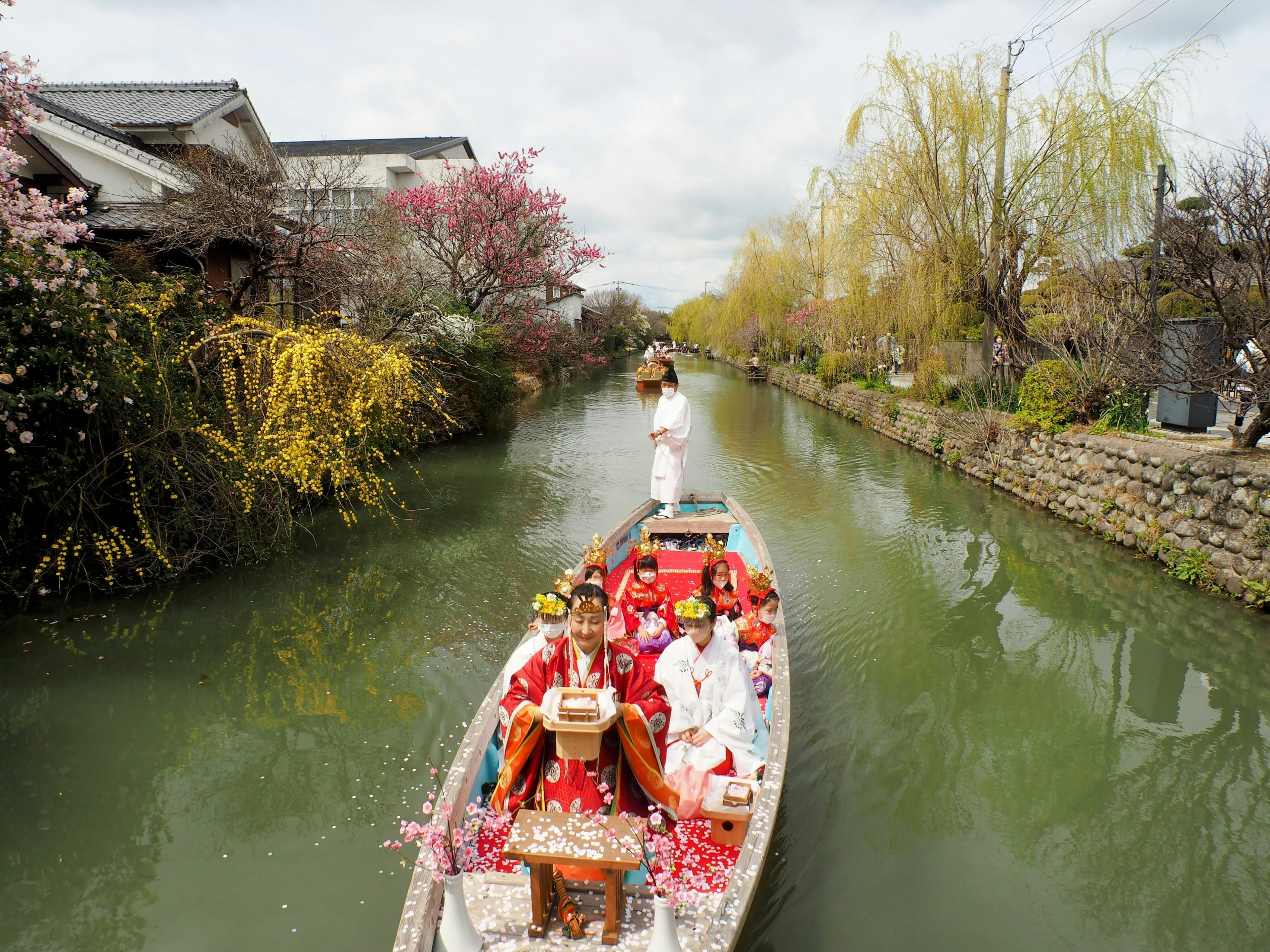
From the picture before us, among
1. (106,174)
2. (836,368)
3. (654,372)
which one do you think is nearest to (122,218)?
(106,174)

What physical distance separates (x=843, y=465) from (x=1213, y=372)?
7.13 metres

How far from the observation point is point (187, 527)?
23.8 feet

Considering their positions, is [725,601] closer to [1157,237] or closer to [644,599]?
[644,599]

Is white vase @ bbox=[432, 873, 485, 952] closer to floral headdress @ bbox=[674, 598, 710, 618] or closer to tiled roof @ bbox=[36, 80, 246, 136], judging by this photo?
floral headdress @ bbox=[674, 598, 710, 618]

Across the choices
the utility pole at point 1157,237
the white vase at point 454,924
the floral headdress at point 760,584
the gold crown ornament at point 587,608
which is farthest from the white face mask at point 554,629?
the utility pole at point 1157,237

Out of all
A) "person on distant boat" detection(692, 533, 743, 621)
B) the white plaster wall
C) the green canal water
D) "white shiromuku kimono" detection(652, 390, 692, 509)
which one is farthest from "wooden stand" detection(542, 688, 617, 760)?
the white plaster wall

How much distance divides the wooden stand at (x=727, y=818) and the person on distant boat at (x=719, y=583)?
6.07 feet

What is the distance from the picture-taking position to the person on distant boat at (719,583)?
18.0ft

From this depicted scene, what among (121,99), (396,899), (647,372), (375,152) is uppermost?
(375,152)

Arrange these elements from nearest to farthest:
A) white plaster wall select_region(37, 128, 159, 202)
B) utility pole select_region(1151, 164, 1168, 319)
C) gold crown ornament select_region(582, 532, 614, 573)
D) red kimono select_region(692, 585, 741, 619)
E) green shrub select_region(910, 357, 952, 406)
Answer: red kimono select_region(692, 585, 741, 619) → gold crown ornament select_region(582, 532, 614, 573) → utility pole select_region(1151, 164, 1168, 319) → white plaster wall select_region(37, 128, 159, 202) → green shrub select_region(910, 357, 952, 406)

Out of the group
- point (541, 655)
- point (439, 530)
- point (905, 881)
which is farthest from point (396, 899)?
point (439, 530)

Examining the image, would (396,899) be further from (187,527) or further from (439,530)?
(439,530)

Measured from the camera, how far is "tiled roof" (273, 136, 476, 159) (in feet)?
94.2

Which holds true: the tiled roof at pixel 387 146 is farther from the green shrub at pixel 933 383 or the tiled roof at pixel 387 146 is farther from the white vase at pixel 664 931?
the white vase at pixel 664 931
